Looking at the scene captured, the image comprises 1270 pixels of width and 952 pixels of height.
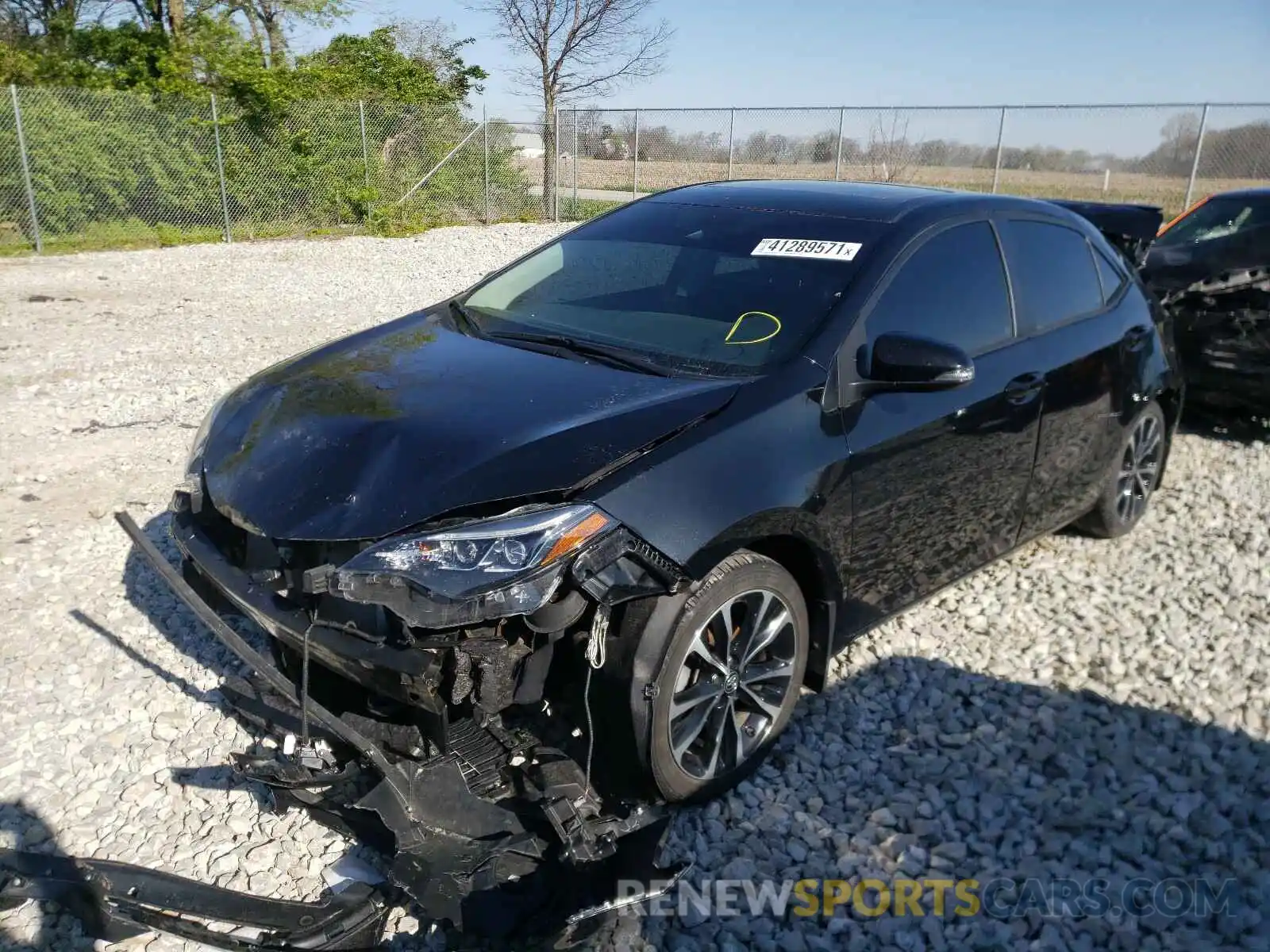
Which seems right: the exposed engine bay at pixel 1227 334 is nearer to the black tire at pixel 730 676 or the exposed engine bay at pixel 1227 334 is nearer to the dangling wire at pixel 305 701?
the black tire at pixel 730 676

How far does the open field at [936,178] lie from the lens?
61.7ft

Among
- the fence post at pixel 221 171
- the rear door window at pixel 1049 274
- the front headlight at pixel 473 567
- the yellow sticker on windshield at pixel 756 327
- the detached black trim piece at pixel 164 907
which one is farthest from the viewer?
the fence post at pixel 221 171

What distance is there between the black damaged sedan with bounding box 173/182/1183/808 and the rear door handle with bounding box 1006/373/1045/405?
0.02 metres

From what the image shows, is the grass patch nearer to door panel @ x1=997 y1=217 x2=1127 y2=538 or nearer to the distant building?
the distant building

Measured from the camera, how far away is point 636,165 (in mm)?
21516

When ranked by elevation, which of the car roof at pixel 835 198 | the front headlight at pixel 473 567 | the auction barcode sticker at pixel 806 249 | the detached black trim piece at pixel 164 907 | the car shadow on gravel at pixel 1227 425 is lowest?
the car shadow on gravel at pixel 1227 425

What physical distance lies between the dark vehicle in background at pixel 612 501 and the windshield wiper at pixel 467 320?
0.04ft

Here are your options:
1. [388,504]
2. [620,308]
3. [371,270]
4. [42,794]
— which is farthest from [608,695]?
[371,270]

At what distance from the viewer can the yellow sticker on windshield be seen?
3.29 meters

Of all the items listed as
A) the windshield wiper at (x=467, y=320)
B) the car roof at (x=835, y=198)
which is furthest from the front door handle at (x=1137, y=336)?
the windshield wiper at (x=467, y=320)

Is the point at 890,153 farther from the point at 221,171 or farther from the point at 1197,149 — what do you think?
the point at 221,171

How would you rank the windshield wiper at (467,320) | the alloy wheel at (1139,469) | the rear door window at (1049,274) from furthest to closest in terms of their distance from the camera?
the alloy wheel at (1139,469), the rear door window at (1049,274), the windshield wiper at (467,320)

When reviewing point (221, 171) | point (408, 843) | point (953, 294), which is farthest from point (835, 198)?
point (221, 171)

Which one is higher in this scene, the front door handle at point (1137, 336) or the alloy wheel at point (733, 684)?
the front door handle at point (1137, 336)
